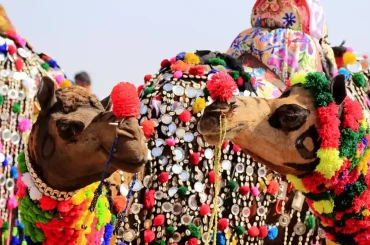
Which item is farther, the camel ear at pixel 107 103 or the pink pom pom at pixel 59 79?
the pink pom pom at pixel 59 79

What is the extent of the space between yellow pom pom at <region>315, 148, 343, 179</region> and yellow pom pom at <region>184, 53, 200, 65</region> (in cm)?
174

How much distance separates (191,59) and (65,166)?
160cm

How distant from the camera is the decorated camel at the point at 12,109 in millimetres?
5156

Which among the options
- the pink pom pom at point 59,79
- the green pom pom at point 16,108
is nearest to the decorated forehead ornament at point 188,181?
the pink pom pom at point 59,79

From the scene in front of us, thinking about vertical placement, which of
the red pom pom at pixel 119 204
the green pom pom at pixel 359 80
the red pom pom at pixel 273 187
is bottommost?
the red pom pom at pixel 273 187

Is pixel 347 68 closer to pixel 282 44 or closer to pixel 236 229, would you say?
pixel 282 44

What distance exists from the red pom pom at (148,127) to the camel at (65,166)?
2.44 ft

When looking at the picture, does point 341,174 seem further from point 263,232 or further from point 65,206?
point 263,232

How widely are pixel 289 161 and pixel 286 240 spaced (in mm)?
1661

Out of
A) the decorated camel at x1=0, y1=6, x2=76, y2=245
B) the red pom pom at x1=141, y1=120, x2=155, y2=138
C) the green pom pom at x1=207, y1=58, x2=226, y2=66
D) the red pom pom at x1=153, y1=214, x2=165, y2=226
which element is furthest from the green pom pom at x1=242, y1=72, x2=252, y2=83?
the decorated camel at x1=0, y1=6, x2=76, y2=245

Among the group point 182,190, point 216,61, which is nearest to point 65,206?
point 182,190

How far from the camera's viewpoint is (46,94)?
415 centimetres

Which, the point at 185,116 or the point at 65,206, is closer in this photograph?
the point at 65,206

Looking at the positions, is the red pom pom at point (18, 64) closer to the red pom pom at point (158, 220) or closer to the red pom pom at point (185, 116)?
the red pom pom at point (185, 116)
